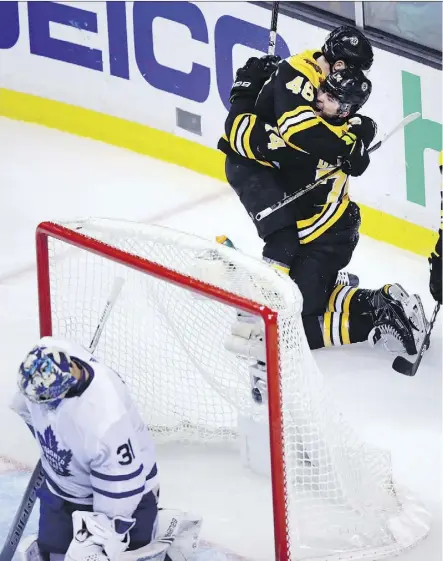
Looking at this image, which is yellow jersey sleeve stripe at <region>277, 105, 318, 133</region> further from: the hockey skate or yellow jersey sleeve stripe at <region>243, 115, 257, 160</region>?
the hockey skate

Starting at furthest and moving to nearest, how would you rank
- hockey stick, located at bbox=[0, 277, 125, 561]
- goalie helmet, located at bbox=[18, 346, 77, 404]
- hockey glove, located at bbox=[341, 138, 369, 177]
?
hockey glove, located at bbox=[341, 138, 369, 177]
hockey stick, located at bbox=[0, 277, 125, 561]
goalie helmet, located at bbox=[18, 346, 77, 404]

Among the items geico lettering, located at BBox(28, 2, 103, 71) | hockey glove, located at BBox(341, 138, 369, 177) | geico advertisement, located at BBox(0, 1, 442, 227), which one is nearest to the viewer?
hockey glove, located at BBox(341, 138, 369, 177)

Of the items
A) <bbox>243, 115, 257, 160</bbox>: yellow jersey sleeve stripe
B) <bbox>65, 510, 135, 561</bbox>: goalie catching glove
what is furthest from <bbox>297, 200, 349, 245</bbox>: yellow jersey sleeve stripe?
<bbox>65, 510, 135, 561</bbox>: goalie catching glove

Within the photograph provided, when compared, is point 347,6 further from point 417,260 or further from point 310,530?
point 310,530

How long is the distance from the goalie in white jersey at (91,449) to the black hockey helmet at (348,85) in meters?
1.50

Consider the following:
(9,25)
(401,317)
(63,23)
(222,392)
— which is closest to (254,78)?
(401,317)

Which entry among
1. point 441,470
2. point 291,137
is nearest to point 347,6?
point 291,137

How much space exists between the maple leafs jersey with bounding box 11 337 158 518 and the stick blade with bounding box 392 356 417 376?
1.52 metres

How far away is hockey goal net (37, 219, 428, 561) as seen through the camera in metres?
3.47

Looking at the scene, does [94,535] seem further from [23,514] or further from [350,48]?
[350,48]

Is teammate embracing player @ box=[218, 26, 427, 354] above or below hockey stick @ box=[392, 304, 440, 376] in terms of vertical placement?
above

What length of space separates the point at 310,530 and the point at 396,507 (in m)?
0.27

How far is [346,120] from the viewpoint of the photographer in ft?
15.0

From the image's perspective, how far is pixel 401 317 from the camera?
186 inches
